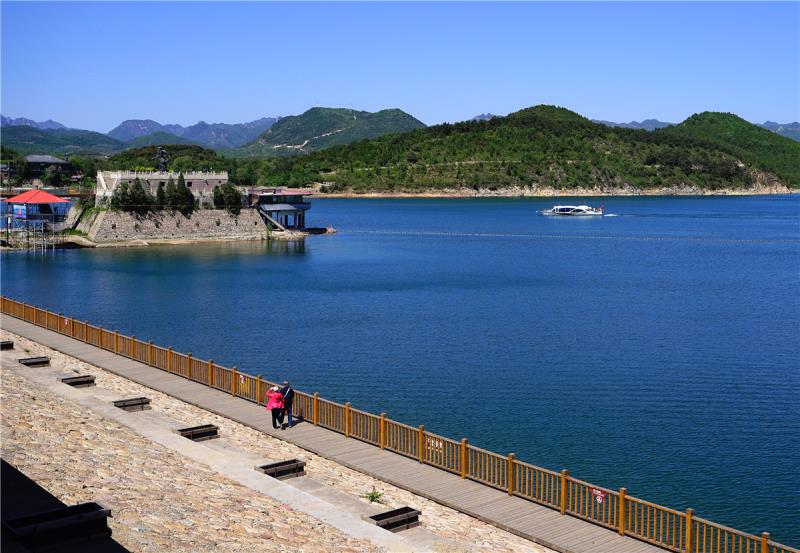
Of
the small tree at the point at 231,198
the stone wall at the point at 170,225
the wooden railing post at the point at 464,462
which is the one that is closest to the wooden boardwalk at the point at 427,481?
the wooden railing post at the point at 464,462

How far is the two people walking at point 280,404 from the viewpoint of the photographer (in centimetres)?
3072

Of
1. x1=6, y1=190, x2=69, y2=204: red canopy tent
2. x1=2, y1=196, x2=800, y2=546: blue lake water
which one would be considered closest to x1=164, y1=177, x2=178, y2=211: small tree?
x1=2, y1=196, x2=800, y2=546: blue lake water

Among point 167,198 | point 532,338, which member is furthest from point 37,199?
point 532,338

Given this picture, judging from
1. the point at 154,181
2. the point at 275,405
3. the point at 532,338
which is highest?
the point at 154,181

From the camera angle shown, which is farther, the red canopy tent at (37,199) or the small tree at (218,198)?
the small tree at (218,198)

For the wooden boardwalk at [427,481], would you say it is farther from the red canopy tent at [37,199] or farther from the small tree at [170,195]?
the red canopy tent at [37,199]

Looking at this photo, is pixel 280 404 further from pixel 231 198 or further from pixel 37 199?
pixel 231 198

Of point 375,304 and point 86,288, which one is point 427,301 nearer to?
point 375,304

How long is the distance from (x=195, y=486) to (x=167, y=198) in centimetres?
10668

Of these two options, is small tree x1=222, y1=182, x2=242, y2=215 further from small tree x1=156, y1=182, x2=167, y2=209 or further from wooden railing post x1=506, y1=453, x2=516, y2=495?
wooden railing post x1=506, y1=453, x2=516, y2=495

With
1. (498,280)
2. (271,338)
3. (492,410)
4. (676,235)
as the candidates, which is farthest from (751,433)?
(676,235)

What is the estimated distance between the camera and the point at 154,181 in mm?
127250

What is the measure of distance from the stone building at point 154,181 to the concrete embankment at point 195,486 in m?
94.4

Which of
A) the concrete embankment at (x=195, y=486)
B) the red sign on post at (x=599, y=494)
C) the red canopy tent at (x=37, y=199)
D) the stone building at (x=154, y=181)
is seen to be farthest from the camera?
the red canopy tent at (x=37, y=199)
